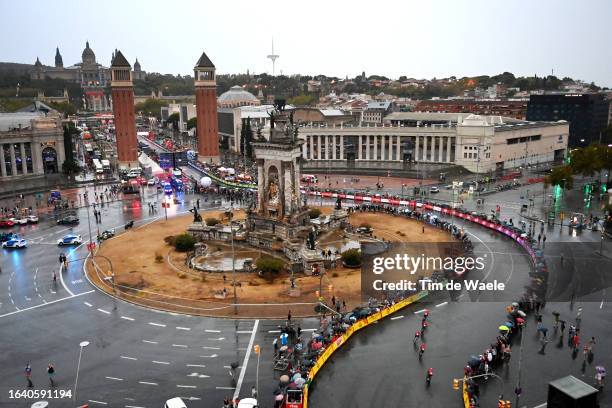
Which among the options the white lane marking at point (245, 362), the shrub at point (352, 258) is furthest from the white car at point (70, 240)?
the shrub at point (352, 258)

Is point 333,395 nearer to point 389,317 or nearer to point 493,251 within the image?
point 389,317

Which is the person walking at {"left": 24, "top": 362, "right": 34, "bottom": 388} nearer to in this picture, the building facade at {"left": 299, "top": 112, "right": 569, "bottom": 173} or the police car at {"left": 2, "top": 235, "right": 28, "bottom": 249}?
the police car at {"left": 2, "top": 235, "right": 28, "bottom": 249}

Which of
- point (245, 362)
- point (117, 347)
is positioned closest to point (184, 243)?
point (117, 347)

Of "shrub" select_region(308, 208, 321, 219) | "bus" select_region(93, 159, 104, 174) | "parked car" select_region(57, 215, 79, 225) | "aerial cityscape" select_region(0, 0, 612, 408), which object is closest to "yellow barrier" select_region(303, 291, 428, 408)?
"aerial cityscape" select_region(0, 0, 612, 408)

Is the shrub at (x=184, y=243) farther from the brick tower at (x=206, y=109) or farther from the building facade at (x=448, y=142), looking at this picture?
the brick tower at (x=206, y=109)

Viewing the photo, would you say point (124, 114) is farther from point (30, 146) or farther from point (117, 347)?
point (117, 347)
